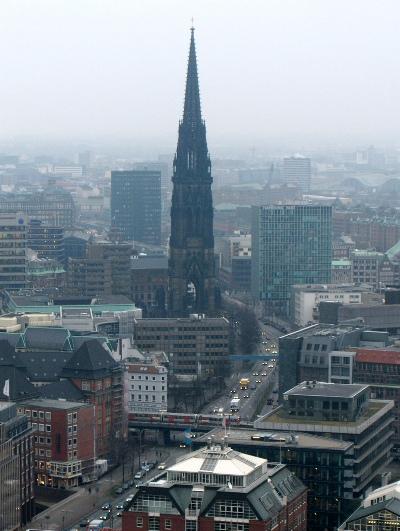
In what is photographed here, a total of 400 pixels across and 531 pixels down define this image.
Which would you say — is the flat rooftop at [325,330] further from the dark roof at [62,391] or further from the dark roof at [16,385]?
the dark roof at [16,385]

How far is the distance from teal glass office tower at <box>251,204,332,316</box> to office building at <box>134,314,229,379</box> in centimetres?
3588

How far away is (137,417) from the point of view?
3605 inches

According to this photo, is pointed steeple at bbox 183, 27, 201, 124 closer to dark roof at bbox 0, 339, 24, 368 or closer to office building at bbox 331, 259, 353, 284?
office building at bbox 331, 259, 353, 284

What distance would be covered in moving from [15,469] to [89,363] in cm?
1508

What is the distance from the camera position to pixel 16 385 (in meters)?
83.4

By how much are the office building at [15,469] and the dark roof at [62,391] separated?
793cm

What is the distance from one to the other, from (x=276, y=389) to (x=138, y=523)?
38859mm

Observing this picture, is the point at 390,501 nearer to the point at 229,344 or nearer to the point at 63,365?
the point at 63,365

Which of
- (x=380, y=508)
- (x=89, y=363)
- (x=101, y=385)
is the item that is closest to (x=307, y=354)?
(x=101, y=385)

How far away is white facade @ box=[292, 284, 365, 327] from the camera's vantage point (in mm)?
124188

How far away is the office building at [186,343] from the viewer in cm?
10938

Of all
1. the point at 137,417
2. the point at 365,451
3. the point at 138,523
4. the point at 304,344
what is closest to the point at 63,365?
the point at 137,417

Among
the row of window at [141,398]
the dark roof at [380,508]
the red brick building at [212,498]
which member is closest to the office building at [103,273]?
the row of window at [141,398]

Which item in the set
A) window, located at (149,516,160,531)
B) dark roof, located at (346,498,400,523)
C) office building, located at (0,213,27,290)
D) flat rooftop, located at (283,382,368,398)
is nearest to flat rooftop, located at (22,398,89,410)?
flat rooftop, located at (283,382,368,398)
